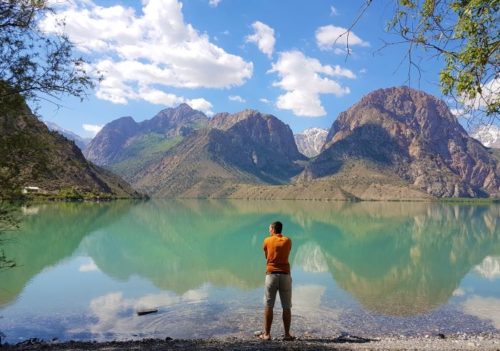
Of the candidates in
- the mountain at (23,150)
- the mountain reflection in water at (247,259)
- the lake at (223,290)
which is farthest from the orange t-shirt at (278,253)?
the mountain reflection in water at (247,259)

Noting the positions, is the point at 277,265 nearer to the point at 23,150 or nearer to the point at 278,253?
the point at 278,253

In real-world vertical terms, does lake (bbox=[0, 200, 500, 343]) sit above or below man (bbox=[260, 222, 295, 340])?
below

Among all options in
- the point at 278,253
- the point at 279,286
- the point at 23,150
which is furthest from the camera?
the point at 279,286

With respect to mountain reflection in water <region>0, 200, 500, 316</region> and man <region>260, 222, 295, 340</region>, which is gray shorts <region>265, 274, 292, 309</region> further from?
mountain reflection in water <region>0, 200, 500, 316</region>

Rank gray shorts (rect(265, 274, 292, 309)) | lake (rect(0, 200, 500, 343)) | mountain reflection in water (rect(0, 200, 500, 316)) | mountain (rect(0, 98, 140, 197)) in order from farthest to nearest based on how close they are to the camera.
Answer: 1. mountain reflection in water (rect(0, 200, 500, 316))
2. lake (rect(0, 200, 500, 343))
3. gray shorts (rect(265, 274, 292, 309))
4. mountain (rect(0, 98, 140, 197))

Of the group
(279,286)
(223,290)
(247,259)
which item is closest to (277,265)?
(279,286)

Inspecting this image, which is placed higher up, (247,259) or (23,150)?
(23,150)

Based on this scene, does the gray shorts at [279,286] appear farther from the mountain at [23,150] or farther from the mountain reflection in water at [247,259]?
the mountain reflection in water at [247,259]

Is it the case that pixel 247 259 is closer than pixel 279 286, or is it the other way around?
pixel 279 286

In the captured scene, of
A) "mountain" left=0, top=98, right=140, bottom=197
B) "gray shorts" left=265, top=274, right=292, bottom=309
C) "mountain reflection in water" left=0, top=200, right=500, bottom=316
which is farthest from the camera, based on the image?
"mountain reflection in water" left=0, top=200, right=500, bottom=316

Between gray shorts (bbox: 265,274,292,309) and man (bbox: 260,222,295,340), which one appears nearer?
man (bbox: 260,222,295,340)

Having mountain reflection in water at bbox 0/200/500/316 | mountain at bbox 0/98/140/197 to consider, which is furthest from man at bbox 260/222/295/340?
mountain reflection in water at bbox 0/200/500/316

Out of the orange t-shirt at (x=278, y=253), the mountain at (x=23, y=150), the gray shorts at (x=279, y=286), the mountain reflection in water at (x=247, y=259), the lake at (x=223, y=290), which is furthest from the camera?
the mountain reflection in water at (x=247, y=259)

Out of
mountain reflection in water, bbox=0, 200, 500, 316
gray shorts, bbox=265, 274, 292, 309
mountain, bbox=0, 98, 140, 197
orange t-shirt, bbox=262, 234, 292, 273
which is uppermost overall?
mountain, bbox=0, 98, 140, 197
